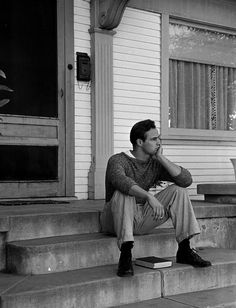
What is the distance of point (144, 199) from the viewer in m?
3.76

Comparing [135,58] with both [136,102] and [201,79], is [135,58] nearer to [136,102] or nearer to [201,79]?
[136,102]

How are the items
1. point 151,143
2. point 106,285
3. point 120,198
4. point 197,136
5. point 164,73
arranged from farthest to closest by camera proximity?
point 197,136 → point 164,73 → point 151,143 → point 120,198 → point 106,285

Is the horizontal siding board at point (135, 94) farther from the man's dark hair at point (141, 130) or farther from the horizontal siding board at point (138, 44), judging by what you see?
the man's dark hair at point (141, 130)

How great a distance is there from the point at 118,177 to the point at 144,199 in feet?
0.81

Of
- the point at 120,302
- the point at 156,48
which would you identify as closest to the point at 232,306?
the point at 120,302

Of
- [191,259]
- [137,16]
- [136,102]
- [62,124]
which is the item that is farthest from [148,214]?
[137,16]

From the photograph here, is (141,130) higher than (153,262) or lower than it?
higher

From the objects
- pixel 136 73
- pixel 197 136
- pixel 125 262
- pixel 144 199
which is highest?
pixel 136 73

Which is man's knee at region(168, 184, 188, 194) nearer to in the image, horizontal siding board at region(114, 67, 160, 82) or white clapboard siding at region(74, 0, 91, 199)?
white clapboard siding at region(74, 0, 91, 199)

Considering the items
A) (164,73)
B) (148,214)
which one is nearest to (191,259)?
(148,214)

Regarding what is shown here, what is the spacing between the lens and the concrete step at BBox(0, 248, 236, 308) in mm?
3188

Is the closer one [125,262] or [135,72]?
[125,262]

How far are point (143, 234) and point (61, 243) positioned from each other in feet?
2.56

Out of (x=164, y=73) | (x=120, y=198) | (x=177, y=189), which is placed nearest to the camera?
(x=120, y=198)
